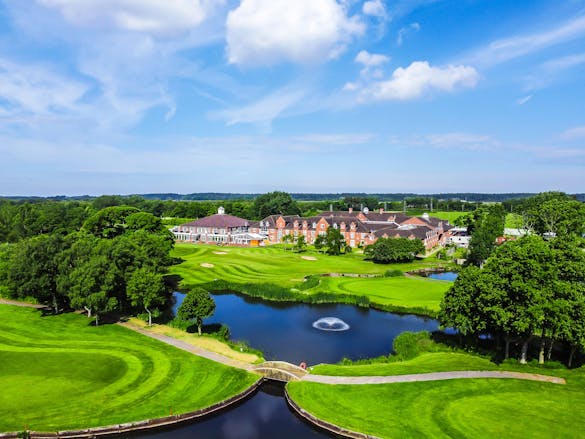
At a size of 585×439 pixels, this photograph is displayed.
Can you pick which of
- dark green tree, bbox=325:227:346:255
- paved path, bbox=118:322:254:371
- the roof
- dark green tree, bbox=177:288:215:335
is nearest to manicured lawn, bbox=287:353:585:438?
paved path, bbox=118:322:254:371

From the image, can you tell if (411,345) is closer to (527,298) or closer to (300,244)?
(527,298)

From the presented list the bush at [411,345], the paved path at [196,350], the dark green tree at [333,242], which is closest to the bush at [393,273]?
the dark green tree at [333,242]

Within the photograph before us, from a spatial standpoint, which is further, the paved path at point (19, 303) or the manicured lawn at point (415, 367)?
the paved path at point (19, 303)

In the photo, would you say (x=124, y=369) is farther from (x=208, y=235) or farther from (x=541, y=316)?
(x=208, y=235)

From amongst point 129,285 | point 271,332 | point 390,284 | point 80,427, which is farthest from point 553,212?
point 80,427

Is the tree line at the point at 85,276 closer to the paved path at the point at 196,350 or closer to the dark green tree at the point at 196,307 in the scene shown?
the paved path at the point at 196,350
